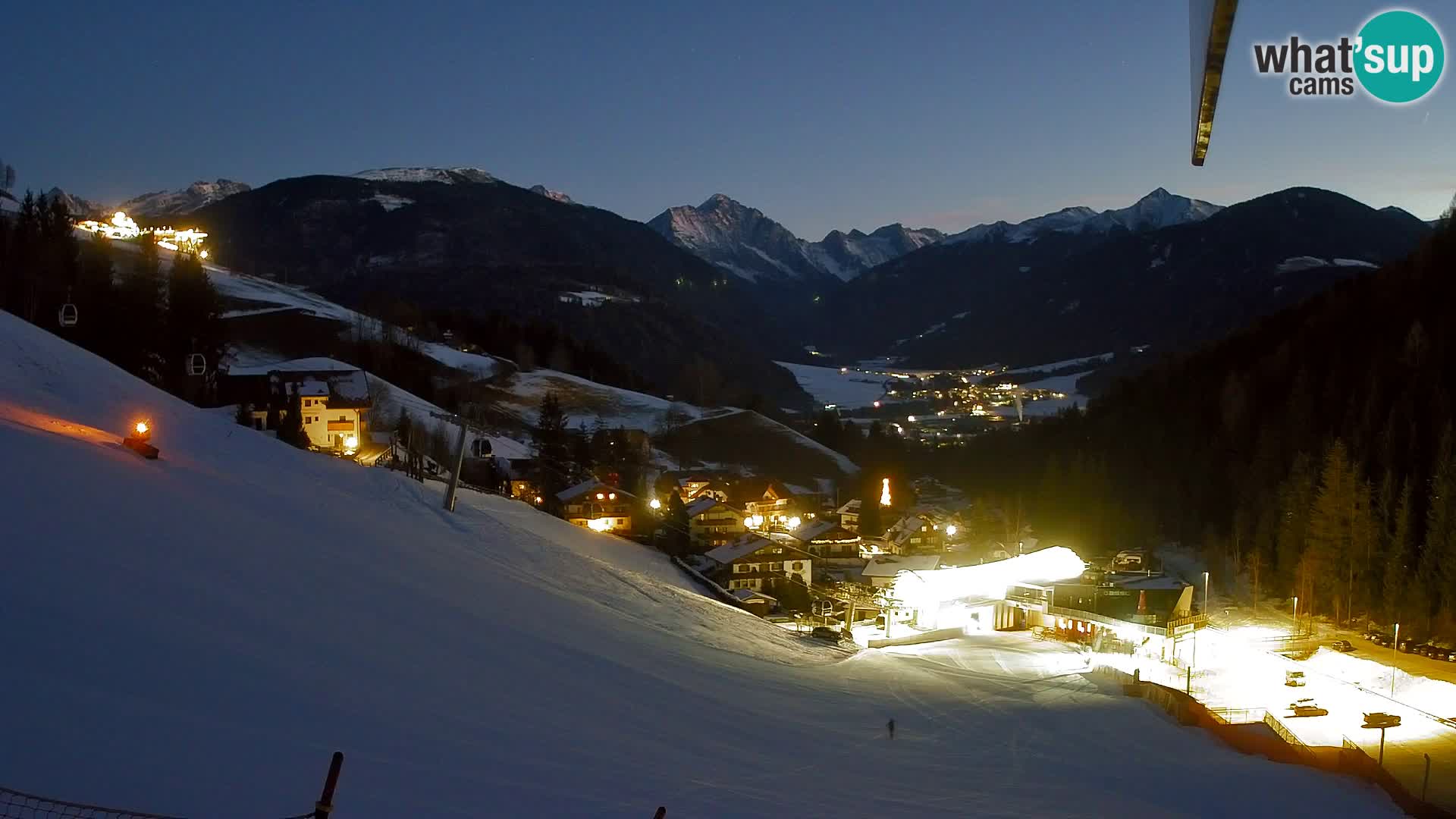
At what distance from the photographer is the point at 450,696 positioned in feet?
37.7

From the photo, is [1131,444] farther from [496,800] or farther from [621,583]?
[496,800]

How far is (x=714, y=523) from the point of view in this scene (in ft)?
184

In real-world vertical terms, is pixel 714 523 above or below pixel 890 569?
above

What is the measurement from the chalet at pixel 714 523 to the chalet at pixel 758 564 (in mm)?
7496

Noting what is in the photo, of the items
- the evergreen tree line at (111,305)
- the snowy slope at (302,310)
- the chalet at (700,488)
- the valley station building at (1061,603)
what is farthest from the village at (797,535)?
the snowy slope at (302,310)

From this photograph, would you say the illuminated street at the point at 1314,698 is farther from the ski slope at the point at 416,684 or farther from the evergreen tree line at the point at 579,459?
the evergreen tree line at the point at 579,459

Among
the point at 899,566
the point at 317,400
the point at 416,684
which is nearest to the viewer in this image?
the point at 416,684

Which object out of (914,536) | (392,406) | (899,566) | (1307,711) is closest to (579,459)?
(392,406)

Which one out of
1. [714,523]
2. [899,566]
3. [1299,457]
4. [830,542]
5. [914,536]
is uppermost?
[1299,457]

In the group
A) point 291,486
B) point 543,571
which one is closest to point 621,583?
point 543,571

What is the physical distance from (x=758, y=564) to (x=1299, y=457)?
2675cm

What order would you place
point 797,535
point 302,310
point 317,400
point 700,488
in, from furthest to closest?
point 302,310 → point 700,488 → point 797,535 → point 317,400

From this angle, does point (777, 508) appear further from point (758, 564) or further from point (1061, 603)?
point (1061, 603)

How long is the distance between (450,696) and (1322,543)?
39.6 m
